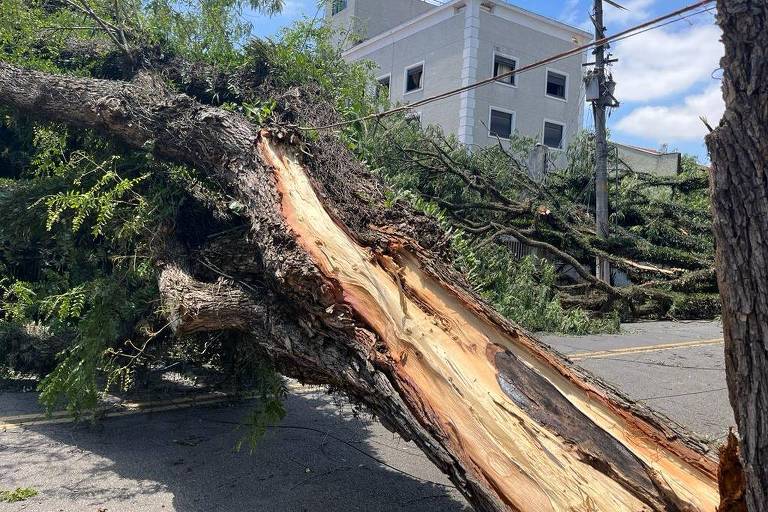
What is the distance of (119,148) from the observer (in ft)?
16.2

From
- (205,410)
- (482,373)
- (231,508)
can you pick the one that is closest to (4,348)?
(205,410)

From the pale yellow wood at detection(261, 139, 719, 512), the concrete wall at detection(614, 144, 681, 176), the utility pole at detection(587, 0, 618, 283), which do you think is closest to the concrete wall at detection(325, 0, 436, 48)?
the concrete wall at detection(614, 144, 681, 176)

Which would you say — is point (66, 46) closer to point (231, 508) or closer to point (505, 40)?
point (231, 508)

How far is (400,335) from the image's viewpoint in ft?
10.1

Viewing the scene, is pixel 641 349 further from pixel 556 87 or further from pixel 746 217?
pixel 556 87

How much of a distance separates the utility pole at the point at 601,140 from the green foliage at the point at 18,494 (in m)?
11.2

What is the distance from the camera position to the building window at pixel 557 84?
82.7 feet

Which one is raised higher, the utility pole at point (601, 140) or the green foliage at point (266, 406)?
the utility pole at point (601, 140)

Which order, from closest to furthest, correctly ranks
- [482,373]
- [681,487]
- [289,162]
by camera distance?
Result: [681,487], [482,373], [289,162]

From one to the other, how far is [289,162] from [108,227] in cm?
149

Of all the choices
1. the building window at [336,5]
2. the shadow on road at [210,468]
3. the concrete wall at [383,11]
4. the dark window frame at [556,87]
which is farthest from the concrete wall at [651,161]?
the shadow on road at [210,468]

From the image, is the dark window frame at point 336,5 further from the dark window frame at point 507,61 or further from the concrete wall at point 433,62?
the dark window frame at point 507,61

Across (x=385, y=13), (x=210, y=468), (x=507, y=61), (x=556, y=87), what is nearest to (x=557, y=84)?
(x=556, y=87)

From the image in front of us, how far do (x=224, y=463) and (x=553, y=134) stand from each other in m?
23.4
